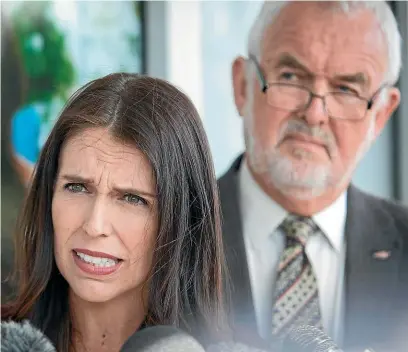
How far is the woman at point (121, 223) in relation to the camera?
2.16 feet

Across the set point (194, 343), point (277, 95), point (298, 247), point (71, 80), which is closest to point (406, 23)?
point (277, 95)

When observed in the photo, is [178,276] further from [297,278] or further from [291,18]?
[291,18]

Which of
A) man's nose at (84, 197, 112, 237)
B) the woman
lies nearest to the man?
the woman

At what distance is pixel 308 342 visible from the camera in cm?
62

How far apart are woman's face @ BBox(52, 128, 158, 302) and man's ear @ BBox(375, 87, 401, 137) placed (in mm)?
434

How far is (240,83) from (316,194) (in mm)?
199

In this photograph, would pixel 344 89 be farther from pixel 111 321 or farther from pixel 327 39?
pixel 111 321

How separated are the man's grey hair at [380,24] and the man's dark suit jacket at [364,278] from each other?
198 mm

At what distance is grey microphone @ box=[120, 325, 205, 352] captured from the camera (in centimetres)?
53

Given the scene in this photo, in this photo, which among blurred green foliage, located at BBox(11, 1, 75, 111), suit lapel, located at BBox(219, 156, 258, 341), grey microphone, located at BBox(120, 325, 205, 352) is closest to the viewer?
grey microphone, located at BBox(120, 325, 205, 352)

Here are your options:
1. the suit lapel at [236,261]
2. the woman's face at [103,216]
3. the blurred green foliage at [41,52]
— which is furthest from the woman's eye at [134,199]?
the blurred green foliage at [41,52]

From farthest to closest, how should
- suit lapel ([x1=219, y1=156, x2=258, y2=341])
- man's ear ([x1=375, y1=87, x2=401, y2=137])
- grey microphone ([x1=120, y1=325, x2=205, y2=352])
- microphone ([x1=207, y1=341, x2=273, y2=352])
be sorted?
man's ear ([x1=375, y1=87, x2=401, y2=137]), suit lapel ([x1=219, y1=156, x2=258, y2=341]), microphone ([x1=207, y1=341, x2=273, y2=352]), grey microphone ([x1=120, y1=325, x2=205, y2=352])

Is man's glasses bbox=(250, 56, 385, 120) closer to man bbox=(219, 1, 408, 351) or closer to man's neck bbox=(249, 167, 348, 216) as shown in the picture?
man bbox=(219, 1, 408, 351)

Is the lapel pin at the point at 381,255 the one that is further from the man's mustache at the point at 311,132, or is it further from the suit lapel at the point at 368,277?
the man's mustache at the point at 311,132
